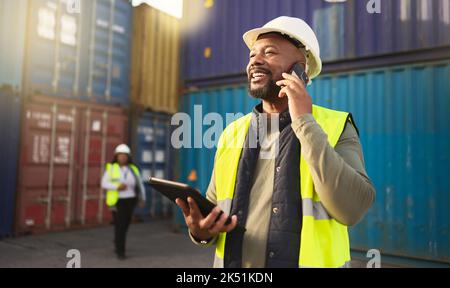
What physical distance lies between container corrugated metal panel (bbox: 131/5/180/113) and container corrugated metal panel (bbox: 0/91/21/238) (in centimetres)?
307

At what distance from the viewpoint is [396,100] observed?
5.92 meters

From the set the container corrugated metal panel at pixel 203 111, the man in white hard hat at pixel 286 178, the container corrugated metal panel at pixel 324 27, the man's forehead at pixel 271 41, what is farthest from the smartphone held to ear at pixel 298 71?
the container corrugated metal panel at pixel 203 111

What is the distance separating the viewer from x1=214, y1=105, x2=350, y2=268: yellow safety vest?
57.3 inches

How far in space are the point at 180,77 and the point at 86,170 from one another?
10.4ft

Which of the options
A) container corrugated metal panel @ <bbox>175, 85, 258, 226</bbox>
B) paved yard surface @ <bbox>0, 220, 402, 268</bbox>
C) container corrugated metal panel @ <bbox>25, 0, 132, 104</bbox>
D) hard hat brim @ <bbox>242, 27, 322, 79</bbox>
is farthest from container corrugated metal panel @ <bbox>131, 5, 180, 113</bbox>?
hard hat brim @ <bbox>242, 27, 322, 79</bbox>

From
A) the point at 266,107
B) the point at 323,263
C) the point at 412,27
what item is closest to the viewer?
the point at 323,263

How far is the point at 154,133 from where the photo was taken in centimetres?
1060

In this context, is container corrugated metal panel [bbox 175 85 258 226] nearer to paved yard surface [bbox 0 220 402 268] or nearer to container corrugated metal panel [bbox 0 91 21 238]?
paved yard surface [bbox 0 220 402 268]

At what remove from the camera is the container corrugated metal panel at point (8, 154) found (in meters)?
7.63

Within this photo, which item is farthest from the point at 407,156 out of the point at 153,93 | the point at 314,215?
the point at 153,93

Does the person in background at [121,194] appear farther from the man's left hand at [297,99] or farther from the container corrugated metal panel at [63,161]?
the man's left hand at [297,99]

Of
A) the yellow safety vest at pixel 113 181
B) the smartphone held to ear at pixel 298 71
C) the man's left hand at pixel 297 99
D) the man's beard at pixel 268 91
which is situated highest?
the smartphone held to ear at pixel 298 71
